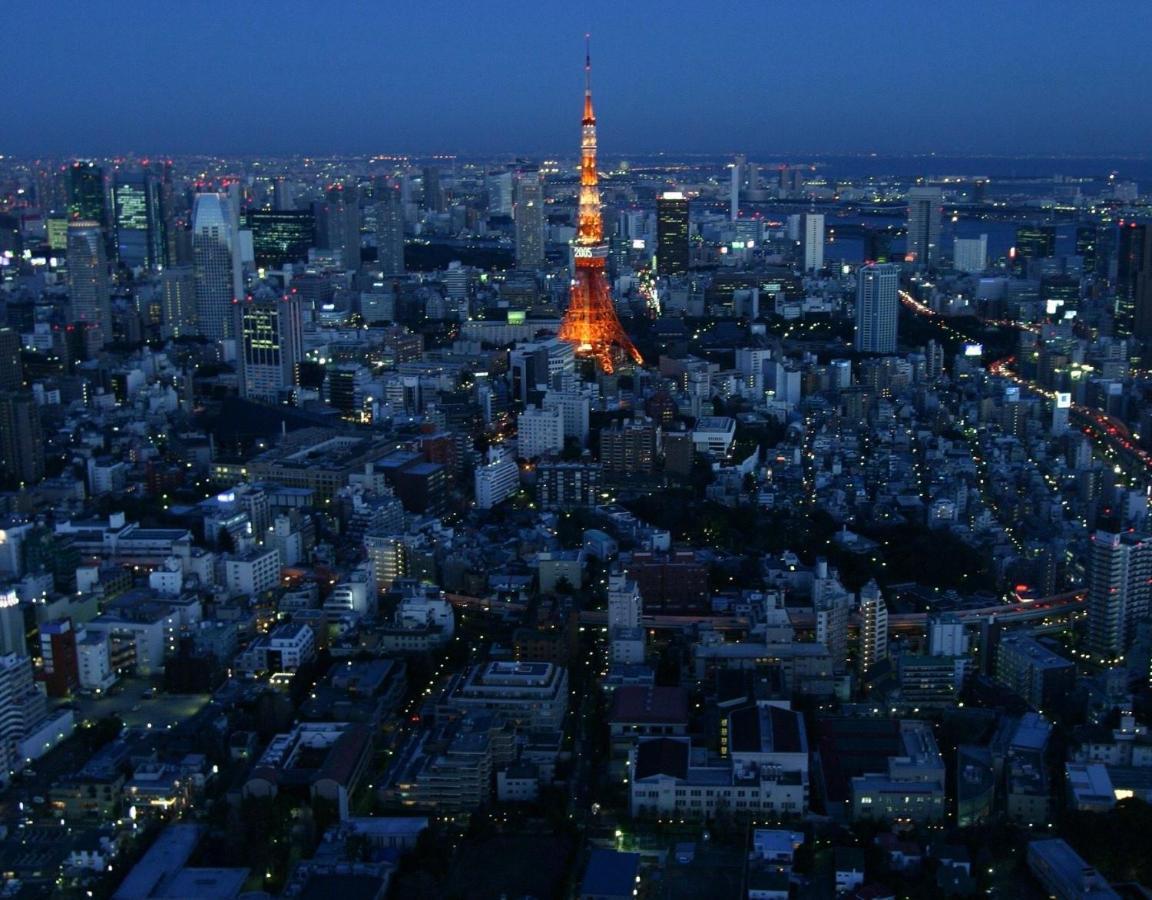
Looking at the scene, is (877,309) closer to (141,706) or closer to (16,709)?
(141,706)

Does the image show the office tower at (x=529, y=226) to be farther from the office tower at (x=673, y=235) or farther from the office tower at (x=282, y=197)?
the office tower at (x=282, y=197)

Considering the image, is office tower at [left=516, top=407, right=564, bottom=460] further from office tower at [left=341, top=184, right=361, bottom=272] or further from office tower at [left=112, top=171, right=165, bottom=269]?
office tower at [left=112, top=171, right=165, bottom=269]

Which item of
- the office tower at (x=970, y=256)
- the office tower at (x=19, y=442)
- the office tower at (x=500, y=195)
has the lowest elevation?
the office tower at (x=19, y=442)

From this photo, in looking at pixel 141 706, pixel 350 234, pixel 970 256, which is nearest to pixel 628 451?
pixel 141 706

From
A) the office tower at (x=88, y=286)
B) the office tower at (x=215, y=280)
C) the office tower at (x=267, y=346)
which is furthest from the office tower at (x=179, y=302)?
the office tower at (x=267, y=346)

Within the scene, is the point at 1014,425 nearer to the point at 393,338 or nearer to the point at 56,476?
the point at 393,338

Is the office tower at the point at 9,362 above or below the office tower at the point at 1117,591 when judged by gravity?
Result: above
